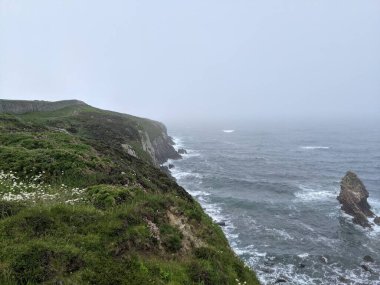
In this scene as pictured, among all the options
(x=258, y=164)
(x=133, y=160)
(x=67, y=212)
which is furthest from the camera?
(x=258, y=164)

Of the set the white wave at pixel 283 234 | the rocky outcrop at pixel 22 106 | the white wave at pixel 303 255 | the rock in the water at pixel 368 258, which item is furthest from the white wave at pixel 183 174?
the rock in the water at pixel 368 258

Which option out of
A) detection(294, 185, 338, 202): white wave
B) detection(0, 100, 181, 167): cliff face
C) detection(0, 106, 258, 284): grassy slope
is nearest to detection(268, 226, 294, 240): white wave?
detection(294, 185, 338, 202): white wave

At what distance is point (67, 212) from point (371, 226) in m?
49.8

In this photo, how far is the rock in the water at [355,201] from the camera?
5097 centimetres

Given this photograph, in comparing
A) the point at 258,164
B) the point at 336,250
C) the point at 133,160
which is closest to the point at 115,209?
the point at 133,160

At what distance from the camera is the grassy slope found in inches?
409

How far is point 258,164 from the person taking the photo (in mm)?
95188

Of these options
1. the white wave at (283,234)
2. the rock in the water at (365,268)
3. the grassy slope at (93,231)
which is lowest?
the rock in the water at (365,268)

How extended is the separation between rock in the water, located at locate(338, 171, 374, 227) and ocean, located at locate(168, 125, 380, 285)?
1453 millimetres

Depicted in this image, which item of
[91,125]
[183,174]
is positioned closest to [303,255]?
[91,125]

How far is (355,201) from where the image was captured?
53875 millimetres

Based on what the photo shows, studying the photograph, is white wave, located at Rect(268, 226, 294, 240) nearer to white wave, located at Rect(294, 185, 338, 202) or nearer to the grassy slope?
white wave, located at Rect(294, 185, 338, 202)

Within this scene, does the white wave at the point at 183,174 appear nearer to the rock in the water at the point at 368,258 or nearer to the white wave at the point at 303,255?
the white wave at the point at 303,255

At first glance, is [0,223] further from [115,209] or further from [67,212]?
[115,209]
